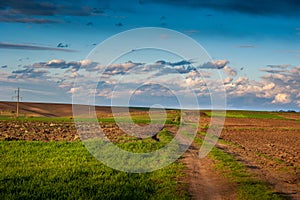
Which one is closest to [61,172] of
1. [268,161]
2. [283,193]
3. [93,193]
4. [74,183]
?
[74,183]

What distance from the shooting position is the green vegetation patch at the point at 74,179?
12.1 metres

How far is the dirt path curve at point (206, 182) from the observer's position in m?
12.7

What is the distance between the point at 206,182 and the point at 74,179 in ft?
14.6

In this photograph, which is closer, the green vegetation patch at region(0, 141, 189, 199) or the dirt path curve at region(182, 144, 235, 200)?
the green vegetation patch at region(0, 141, 189, 199)

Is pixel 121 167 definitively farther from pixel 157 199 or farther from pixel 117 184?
pixel 157 199

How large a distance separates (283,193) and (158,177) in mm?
4332

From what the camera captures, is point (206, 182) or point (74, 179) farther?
point (206, 182)

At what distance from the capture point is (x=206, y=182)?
1476cm

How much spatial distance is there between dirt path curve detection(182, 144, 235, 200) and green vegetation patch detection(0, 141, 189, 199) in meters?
0.51

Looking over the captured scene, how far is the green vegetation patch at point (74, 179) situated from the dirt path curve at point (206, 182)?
19.9 inches

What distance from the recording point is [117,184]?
532 inches

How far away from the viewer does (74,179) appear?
14188 millimetres

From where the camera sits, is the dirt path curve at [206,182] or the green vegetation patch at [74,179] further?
the dirt path curve at [206,182]

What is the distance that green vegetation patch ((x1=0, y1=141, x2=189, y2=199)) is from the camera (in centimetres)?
1215
